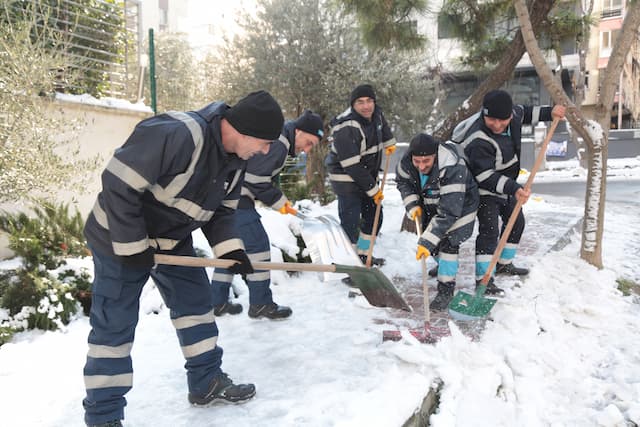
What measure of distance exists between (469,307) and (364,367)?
1.04 meters

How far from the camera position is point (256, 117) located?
6.80 ft

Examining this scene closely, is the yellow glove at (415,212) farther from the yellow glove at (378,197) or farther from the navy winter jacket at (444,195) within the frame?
the yellow glove at (378,197)

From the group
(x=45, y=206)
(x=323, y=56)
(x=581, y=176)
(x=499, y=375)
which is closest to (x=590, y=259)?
(x=499, y=375)

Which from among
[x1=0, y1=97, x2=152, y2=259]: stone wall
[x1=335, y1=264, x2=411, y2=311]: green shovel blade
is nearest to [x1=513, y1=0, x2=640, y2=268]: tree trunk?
[x1=335, y1=264, x2=411, y2=311]: green shovel blade

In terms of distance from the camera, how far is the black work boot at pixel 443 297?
3.60 metres

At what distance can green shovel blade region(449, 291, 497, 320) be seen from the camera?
3.32 metres

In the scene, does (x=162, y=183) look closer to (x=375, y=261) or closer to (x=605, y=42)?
(x=375, y=261)

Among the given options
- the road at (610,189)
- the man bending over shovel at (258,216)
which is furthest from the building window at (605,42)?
the man bending over shovel at (258,216)

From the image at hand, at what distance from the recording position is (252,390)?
7.92 ft

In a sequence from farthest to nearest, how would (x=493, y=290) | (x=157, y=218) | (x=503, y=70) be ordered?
(x=503, y=70)
(x=493, y=290)
(x=157, y=218)

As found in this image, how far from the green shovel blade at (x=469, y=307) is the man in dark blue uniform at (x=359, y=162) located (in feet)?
4.11

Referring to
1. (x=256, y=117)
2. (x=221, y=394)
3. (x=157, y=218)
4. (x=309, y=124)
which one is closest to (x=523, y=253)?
(x=309, y=124)

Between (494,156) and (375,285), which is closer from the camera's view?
(375,285)

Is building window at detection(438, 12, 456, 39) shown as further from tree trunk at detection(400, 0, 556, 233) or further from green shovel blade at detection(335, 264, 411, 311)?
green shovel blade at detection(335, 264, 411, 311)
